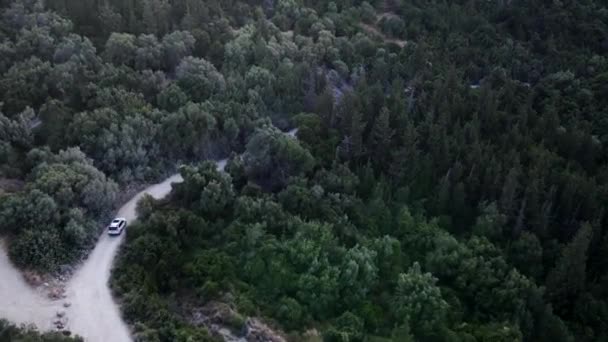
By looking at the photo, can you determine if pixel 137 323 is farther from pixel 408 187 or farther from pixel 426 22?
pixel 426 22

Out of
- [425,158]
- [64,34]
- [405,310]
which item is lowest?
[405,310]

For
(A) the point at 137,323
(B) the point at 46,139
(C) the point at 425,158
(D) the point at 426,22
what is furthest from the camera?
(D) the point at 426,22

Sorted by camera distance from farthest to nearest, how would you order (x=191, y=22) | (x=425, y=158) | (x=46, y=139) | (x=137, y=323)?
(x=191, y=22) < (x=425, y=158) < (x=46, y=139) < (x=137, y=323)

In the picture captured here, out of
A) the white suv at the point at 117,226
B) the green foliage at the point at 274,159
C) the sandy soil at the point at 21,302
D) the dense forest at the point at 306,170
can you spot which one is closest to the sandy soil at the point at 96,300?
the white suv at the point at 117,226

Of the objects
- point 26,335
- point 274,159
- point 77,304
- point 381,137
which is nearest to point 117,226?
point 77,304

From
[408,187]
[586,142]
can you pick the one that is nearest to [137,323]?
[408,187]

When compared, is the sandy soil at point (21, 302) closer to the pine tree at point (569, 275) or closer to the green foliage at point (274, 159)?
the green foliage at point (274, 159)

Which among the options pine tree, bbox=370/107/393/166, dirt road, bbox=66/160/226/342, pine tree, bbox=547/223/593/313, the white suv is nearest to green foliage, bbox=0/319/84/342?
dirt road, bbox=66/160/226/342
